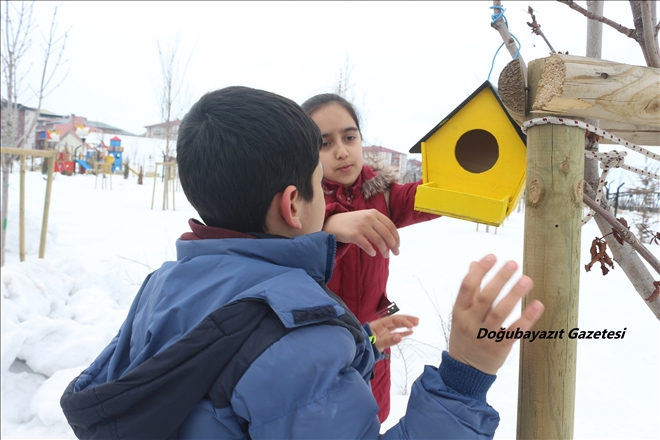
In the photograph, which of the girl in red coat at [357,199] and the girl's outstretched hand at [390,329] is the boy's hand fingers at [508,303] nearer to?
the girl's outstretched hand at [390,329]

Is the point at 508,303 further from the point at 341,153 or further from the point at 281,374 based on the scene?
the point at 341,153

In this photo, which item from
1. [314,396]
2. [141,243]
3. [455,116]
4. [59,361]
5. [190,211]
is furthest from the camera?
[190,211]

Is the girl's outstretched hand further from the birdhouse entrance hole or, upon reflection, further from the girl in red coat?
the birdhouse entrance hole

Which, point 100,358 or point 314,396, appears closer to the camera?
point 314,396

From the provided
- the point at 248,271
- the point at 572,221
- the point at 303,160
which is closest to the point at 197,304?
the point at 248,271

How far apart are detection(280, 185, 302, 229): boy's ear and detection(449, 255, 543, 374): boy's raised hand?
0.43 metres

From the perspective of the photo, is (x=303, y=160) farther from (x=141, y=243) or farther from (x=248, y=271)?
(x=141, y=243)

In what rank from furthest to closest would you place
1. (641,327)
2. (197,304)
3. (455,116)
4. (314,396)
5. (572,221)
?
(641,327) < (455,116) < (572,221) < (197,304) < (314,396)

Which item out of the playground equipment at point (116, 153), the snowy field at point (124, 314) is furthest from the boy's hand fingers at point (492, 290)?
the playground equipment at point (116, 153)

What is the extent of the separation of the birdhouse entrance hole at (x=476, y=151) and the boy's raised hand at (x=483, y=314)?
67 centimetres

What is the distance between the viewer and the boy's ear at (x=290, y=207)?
43.1 inches

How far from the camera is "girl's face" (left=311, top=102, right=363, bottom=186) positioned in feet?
6.31

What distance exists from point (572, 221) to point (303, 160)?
2.09ft

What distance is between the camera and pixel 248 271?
0.99m
